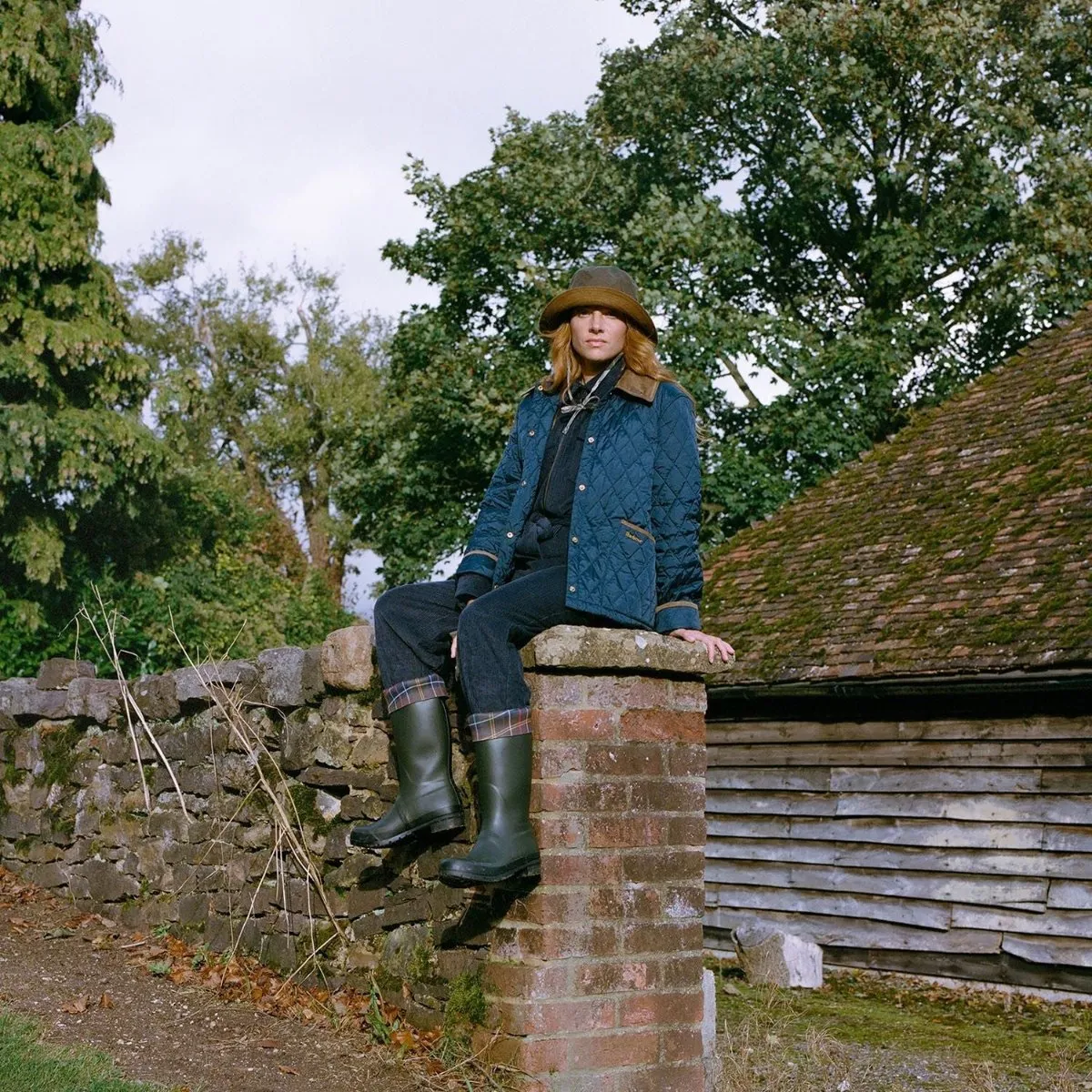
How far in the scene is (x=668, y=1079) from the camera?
492cm

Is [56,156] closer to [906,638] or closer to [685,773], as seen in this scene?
[906,638]

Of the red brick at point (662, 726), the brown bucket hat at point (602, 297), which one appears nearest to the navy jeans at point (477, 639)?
the red brick at point (662, 726)

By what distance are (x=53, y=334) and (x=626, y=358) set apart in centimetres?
1599

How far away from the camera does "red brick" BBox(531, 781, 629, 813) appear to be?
15.5 feet

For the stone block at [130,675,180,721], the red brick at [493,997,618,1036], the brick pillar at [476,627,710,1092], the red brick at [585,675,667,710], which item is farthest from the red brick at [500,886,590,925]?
the stone block at [130,675,180,721]

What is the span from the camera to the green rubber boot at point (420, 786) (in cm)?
493

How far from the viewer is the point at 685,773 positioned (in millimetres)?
5109

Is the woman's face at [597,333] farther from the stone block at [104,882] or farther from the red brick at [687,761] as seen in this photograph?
the stone block at [104,882]

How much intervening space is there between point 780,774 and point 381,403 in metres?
21.9

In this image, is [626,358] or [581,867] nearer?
[581,867]

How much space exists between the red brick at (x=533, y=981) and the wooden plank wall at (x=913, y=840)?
621cm

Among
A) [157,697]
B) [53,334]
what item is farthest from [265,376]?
[157,697]

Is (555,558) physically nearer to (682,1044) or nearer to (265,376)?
(682,1044)

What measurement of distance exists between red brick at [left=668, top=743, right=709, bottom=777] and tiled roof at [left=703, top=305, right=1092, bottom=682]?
4.96m
